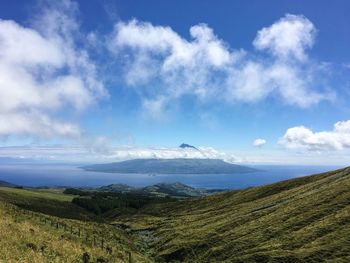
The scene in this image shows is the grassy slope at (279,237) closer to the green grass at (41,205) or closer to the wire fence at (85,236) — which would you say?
the wire fence at (85,236)

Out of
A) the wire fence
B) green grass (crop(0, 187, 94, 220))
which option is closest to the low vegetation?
the wire fence

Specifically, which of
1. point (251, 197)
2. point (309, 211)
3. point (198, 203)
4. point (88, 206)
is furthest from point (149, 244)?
point (88, 206)

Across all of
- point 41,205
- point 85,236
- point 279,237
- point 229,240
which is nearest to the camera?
point 279,237

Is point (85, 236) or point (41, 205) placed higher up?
point (41, 205)

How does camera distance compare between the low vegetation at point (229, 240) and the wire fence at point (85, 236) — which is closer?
the low vegetation at point (229, 240)

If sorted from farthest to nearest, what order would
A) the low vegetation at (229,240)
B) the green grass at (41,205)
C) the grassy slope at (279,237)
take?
the green grass at (41,205), the grassy slope at (279,237), the low vegetation at (229,240)

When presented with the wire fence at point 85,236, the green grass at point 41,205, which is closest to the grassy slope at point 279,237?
the wire fence at point 85,236

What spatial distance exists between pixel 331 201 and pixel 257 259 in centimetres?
2006

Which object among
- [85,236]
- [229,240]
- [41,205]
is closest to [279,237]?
[229,240]

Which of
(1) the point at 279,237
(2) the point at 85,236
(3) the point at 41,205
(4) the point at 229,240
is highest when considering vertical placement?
(3) the point at 41,205

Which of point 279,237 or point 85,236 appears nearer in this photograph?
point 279,237

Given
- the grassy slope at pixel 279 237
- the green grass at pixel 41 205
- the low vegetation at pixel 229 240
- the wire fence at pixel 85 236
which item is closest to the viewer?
the low vegetation at pixel 229 240

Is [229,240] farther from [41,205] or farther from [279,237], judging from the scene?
[41,205]

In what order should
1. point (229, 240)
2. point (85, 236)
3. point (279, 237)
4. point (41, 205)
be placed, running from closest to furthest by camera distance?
point (279, 237)
point (229, 240)
point (85, 236)
point (41, 205)
